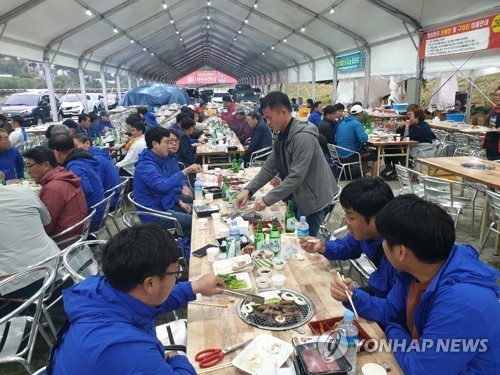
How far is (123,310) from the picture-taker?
1277 mm

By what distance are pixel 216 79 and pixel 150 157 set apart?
41.6m

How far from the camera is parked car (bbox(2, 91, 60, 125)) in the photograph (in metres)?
14.8

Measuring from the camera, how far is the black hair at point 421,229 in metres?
1.39

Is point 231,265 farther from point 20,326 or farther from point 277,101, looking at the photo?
point 277,101

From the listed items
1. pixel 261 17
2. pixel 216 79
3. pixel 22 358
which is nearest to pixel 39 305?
pixel 22 358

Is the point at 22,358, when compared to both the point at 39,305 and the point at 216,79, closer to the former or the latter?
the point at 39,305

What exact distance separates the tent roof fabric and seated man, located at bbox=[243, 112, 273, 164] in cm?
565

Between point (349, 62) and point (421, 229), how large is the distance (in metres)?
15.5

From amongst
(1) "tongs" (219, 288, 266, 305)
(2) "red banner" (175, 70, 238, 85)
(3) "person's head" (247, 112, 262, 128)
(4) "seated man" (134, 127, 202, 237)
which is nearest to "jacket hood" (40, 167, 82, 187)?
(4) "seated man" (134, 127, 202, 237)

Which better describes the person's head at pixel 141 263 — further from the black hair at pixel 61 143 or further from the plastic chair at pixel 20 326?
the black hair at pixel 61 143

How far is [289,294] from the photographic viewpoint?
6.61 feet

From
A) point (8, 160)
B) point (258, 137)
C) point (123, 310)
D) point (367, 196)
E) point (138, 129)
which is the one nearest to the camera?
point (123, 310)

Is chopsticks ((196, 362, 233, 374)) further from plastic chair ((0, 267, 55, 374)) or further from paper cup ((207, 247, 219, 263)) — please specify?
plastic chair ((0, 267, 55, 374))

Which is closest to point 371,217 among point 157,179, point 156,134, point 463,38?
point 157,179
